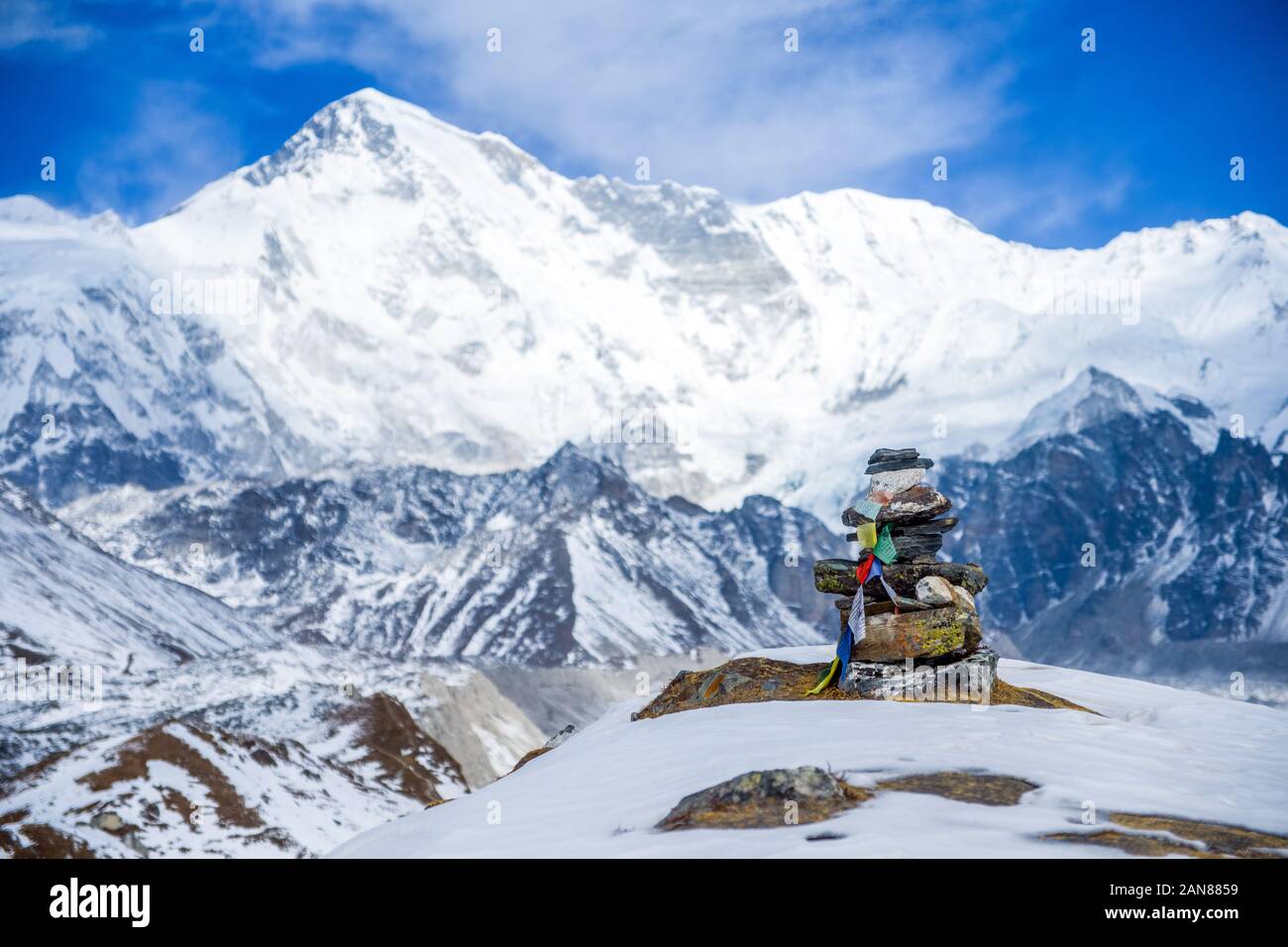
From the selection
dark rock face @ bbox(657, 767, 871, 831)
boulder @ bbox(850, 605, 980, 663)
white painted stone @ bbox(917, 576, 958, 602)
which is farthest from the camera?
white painted stone @ bbox(917, 576, 958, 602)

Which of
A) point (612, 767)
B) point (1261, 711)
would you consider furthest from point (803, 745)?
point (1261, 711)

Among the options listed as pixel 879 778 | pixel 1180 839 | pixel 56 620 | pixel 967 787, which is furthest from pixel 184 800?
pixel 56 620

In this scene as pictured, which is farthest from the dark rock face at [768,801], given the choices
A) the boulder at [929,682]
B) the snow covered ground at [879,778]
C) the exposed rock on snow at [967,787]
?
the boulder at [929,682]

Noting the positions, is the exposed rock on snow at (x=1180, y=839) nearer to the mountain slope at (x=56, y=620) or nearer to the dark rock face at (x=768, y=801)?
the dark rock face at (x=768, y=801)

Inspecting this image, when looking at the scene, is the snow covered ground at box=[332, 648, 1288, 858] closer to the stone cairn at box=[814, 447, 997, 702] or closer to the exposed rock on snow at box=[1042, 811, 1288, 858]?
the exposed rock on snow at box=[1042, 811, 1288, 858]

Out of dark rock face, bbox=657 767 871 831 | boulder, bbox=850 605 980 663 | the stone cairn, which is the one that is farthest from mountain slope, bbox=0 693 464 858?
dark rock face, bbox=657 767 871 831

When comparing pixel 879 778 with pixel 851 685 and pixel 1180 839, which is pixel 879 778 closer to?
pixel 1180 839

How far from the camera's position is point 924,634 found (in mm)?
27500

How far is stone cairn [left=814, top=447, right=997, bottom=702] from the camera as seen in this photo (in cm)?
2722

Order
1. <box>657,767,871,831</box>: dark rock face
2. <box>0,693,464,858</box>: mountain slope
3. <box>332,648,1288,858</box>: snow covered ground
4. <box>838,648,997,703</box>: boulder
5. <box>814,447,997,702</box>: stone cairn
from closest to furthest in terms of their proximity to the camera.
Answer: <box>332,648,1288,858</box>: snow covered ground < <box>657,767,871,831</box>: dark rock face < <box>838,648,997,703</box>: boulder < <box>814,447,997,702</box>: stone cairn < <box>0,693,464,858</box>: mountain slope

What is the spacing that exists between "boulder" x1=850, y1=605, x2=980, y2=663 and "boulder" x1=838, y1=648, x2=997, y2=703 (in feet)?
0.75

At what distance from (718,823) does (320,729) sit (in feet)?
416
